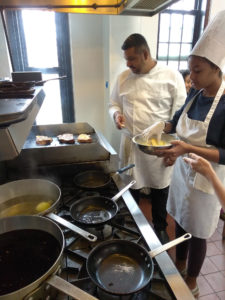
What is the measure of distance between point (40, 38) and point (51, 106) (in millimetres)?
860

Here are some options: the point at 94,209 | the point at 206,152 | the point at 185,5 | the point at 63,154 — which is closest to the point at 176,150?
the point at 206,152

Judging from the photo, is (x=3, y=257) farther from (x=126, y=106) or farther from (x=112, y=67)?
(x=112, y=67)

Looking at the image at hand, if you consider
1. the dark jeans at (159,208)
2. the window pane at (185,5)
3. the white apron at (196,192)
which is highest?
the window pane at (185,5)

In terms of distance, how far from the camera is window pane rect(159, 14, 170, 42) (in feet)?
8.69

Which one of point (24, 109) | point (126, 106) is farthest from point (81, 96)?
point (24, 109)

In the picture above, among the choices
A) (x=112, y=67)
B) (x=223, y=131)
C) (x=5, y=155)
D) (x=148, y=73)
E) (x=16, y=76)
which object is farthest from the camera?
(x=112, y=67)

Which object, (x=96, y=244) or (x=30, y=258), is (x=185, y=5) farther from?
(x=30, y=258)

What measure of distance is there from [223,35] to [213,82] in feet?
0.70

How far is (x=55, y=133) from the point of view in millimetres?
1752

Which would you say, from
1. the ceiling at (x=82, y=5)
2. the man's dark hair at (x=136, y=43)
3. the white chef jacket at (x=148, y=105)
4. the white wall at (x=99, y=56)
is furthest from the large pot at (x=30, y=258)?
the white wall at (x=99, y=56)

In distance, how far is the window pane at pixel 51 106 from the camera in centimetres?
303

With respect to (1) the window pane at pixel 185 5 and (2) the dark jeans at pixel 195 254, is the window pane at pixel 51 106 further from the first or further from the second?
(2) the dark jeans at pixel 195 254

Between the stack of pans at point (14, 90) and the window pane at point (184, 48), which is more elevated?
the window pane at point (184, 48)

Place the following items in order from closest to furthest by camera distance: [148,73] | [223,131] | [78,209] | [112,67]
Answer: [78,209] → [223,131] → [148,73] → [112,67]
